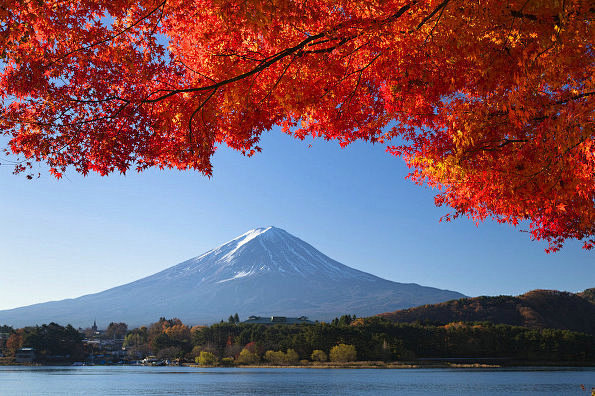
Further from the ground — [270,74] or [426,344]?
[270,74]

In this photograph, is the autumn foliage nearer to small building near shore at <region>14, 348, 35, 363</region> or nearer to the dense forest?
the dense forest

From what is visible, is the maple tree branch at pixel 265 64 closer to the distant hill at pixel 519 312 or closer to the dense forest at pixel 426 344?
the dense forest at pixel 426 344

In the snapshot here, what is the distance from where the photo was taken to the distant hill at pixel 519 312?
13862 cm

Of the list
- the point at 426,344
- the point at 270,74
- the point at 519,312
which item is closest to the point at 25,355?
the point at 426,344

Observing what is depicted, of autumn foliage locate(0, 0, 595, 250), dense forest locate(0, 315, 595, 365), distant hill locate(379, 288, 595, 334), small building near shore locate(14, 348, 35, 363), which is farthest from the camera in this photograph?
distant hill locate(379, 288, 595, 334)

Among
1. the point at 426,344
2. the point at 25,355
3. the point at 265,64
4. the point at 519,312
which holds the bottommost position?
the point at 25,355

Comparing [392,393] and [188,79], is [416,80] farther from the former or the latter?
[392,393]

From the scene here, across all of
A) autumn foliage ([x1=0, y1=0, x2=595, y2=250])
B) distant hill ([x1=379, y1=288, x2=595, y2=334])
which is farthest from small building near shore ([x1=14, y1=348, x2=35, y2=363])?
autumn foliage ([x1=0, y1=0, x2=595, y2=250])

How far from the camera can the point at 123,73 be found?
731 centimetres

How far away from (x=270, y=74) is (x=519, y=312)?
490 feet

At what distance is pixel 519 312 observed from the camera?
142m

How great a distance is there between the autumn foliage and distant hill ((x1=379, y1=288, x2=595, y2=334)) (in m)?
132

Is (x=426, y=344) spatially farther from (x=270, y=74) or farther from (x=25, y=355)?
(x=270, y=74)

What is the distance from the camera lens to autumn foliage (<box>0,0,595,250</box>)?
6.42 meters
